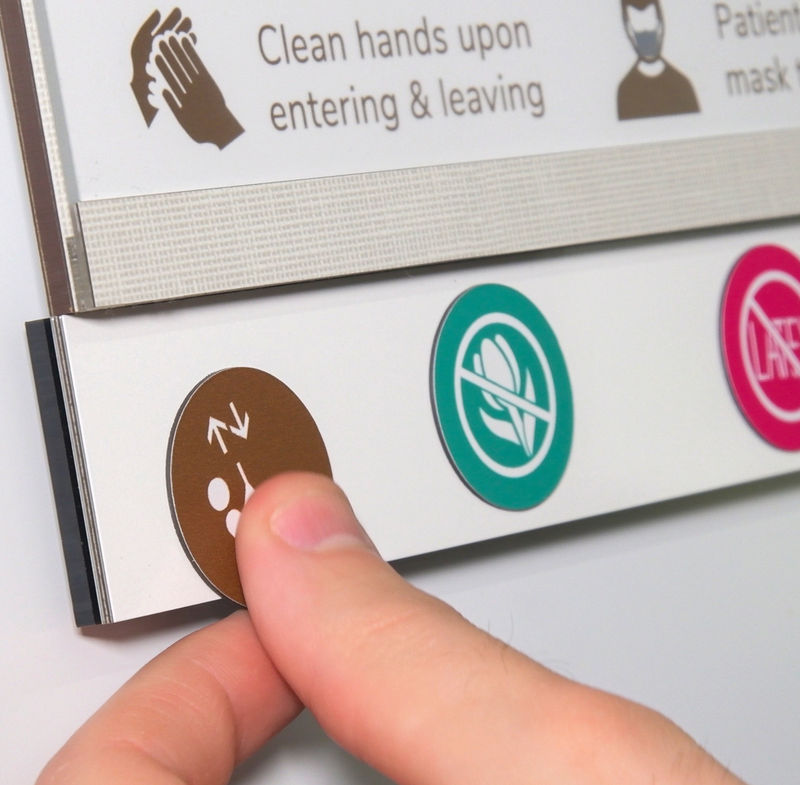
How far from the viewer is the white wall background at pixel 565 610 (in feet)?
1.71

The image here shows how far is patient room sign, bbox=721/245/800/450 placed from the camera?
0.69 metres

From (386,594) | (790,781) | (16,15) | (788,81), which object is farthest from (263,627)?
(788,81)

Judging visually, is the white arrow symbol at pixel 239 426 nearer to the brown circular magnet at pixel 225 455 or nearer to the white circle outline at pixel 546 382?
the brown circular magnet at pixel 225 455

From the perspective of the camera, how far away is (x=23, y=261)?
525 millimetres

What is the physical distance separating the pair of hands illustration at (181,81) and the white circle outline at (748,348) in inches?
14.1

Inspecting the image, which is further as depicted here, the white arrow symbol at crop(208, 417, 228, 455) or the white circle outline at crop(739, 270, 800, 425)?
the white circle outline at crop(739, 270, 800, 425)

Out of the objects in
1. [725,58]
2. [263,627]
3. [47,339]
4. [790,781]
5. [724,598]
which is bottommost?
[790,781]

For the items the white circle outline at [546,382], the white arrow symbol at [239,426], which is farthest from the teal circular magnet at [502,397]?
the white arrow symbol at [239,426]

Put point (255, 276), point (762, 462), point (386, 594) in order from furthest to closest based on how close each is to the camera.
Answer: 1. point (762, 462)
2. point (255, 276)
3. point (386, 594)

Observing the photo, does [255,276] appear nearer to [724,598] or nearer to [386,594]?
[386,594]

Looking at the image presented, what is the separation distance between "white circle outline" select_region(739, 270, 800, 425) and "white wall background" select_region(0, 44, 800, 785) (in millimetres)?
50

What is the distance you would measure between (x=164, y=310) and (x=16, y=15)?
158 mm

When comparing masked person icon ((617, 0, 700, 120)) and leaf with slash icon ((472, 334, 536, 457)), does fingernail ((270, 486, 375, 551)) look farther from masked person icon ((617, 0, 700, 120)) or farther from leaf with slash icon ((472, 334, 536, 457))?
masked person icon ((617, 0, 700, 120))

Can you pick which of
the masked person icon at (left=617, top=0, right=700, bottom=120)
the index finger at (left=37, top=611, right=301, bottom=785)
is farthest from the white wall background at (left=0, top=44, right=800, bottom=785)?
the masked person icon at (left=617, top=0, right=700, bottom=120)
